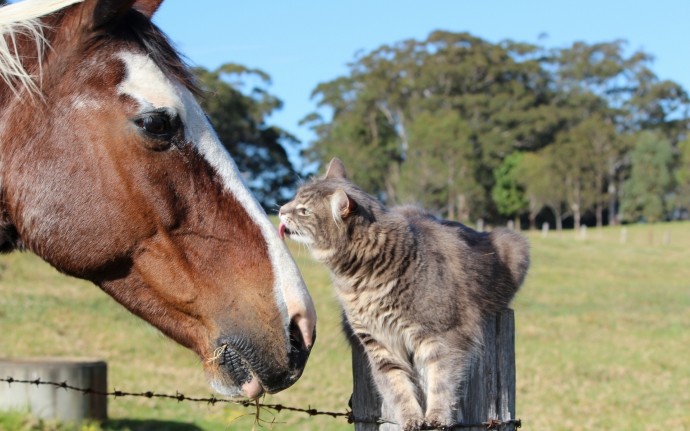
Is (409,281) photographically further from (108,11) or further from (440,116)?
(440,116)

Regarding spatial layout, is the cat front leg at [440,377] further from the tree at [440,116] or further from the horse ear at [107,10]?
the tree at [440,116]

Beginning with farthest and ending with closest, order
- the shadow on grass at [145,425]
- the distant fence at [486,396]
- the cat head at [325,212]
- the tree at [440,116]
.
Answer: the tree at [440,116], the shadow on grass at [145,425], the cat head at [325,212], the distant fence at [486,396]

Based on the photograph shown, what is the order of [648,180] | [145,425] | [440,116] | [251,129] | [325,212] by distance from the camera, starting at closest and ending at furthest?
1. [325,212]
2. [145,425]
3. [251,129]
4. [440,116]
5. [648,180]

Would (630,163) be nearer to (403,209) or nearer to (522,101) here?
(522,101)

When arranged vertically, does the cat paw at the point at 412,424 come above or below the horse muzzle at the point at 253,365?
below

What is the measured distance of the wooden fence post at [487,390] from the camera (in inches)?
103

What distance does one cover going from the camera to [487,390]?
2.62 metres

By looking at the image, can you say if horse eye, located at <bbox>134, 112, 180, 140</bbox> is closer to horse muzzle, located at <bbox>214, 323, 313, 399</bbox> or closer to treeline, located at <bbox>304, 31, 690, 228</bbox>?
horse muzzle, located at <bbox>214, 323, 313, 399</bbox>

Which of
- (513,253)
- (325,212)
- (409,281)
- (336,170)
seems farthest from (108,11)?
(336,170)

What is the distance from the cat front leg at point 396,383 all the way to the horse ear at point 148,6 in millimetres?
1482

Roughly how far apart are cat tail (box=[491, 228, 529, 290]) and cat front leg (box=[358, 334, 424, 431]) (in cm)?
92

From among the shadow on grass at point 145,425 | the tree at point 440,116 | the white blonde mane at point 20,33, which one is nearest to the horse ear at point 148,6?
the white blonde mane at point 20,33

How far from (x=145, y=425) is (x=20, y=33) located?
263 inches

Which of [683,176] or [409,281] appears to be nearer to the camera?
[409,281]
